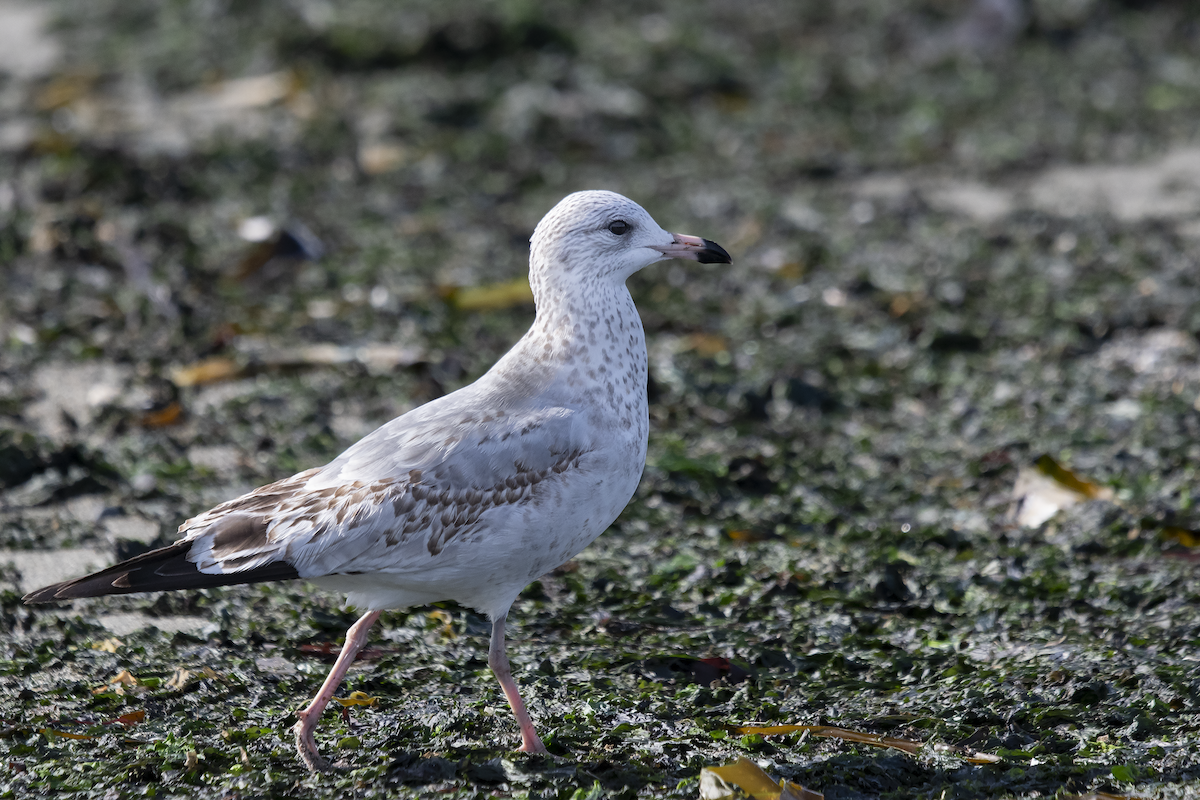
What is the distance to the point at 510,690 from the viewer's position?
4055 millimetres

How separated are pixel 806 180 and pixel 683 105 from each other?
1.82 metres

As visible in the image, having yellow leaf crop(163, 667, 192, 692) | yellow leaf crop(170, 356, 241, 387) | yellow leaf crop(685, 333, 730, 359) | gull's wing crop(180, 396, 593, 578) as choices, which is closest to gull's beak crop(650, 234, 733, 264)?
gull's wing crop(180, 396, 593, 578)

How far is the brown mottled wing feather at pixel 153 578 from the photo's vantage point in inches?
150

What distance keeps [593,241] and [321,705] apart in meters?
1.73

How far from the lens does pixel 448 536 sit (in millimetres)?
3912

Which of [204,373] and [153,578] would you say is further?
[204,373]

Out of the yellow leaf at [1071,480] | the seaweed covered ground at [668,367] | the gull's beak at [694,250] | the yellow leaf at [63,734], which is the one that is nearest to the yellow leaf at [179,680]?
the seaweed covered ground at [668,367]

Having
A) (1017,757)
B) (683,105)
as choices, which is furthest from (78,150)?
(1017,757)

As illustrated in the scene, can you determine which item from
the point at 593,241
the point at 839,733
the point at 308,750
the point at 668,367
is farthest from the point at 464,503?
the point at 668,367

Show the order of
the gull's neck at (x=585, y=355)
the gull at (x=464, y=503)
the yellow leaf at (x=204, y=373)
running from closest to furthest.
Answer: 1. the gull at (x=464, y=503)
2. the gull's neck at (x=585, y=355)
3. the yellow leaf at (x=204, y=373)

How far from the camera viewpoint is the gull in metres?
3.90

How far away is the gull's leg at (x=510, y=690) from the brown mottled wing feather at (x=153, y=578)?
2.22 ft

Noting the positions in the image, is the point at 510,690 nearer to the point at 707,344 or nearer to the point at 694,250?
the point at 694,250

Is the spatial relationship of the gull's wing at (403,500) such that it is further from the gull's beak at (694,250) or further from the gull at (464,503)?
the gull's beak at (694,250)
